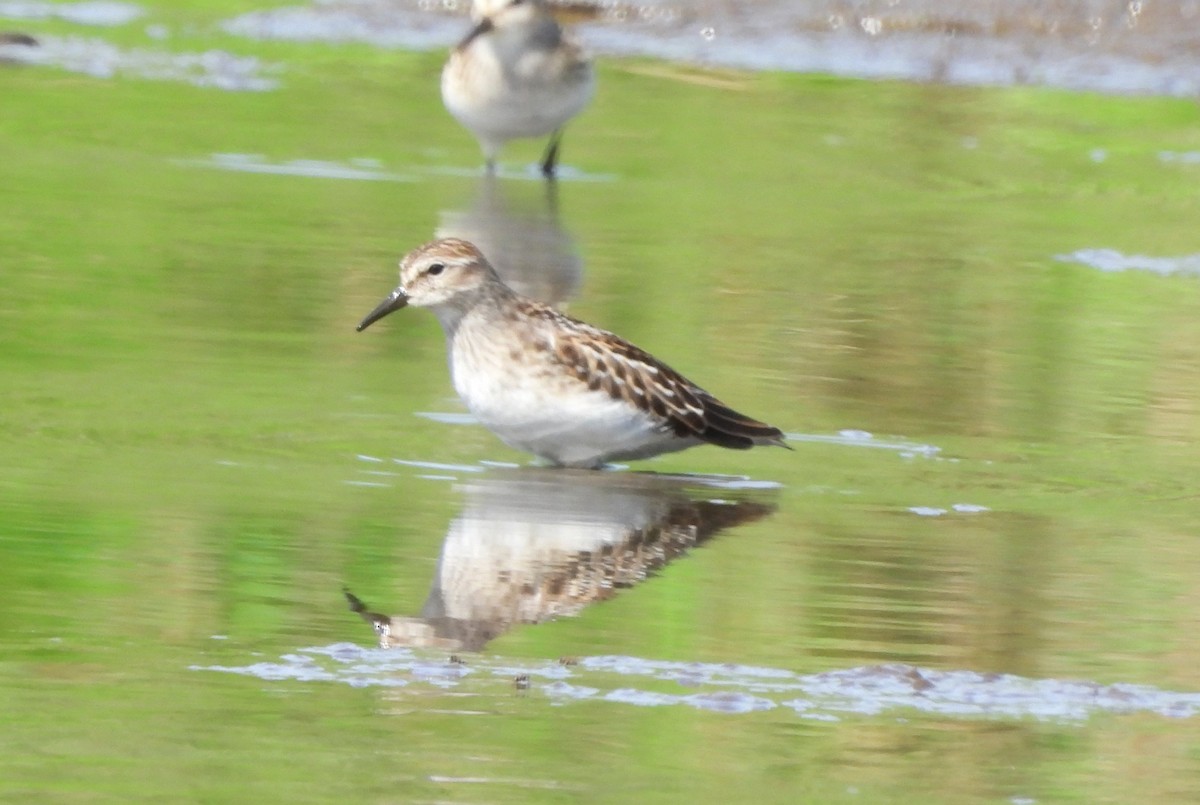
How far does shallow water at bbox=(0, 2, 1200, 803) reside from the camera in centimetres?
444

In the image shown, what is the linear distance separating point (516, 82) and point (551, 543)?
8119mm

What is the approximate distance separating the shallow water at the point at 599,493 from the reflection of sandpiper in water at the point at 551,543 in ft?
0.06

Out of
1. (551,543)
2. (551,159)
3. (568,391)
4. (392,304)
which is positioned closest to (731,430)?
(568,391)

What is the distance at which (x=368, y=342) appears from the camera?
8711mm

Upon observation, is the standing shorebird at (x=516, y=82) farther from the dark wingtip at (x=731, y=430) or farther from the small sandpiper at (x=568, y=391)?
the dark wingtip at (x=731, y=430)

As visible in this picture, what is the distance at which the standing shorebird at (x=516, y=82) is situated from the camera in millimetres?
13742

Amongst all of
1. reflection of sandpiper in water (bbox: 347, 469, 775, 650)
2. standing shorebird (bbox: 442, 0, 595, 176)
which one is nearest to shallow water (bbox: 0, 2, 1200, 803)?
reflection of sandpiper in water (bbox: 347, 469, 775, 650)

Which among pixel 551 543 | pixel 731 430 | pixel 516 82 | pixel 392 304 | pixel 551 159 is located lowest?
pixel 551 543

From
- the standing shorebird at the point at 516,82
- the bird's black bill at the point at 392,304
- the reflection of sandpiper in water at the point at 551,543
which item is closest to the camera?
the reflection of sandpiper in water at the point at 551,543

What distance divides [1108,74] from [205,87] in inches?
227

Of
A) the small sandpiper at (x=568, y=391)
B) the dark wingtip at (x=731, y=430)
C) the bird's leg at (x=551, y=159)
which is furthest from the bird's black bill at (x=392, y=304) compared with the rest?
the bird's leg at (x=551, y=159)

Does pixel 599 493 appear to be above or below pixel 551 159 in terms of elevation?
below

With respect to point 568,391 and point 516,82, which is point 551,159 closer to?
point 516,82

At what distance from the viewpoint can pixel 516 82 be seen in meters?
13.9
